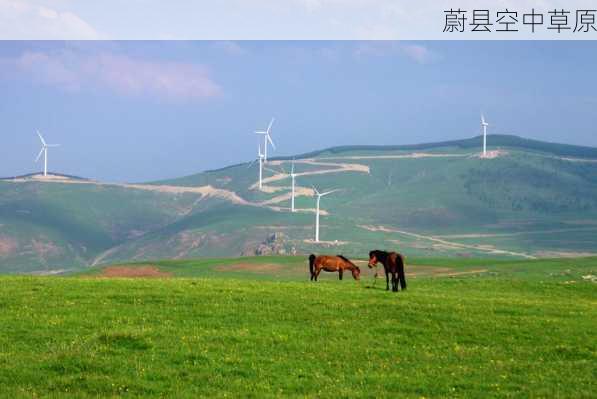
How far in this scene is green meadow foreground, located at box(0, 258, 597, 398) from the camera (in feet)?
65.5

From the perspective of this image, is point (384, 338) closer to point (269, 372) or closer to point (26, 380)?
point (269, 372)

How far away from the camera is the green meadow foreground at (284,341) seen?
65.5 ft

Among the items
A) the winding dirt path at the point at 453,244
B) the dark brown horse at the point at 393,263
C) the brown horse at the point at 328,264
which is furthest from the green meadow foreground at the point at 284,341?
the winding dirt path at the point at 453,244

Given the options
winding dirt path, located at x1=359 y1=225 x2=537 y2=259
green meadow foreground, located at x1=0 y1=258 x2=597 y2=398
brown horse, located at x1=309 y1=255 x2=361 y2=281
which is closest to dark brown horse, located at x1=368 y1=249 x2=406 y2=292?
green meadow foreground, located at x1=0 y1=258 x2=597 y2=398

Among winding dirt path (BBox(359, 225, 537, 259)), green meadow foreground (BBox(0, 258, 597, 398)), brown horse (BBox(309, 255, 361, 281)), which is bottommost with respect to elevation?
green meadow foreground (BBox(0, 258, 597, 398))

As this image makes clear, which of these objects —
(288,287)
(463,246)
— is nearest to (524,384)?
Answer: (288,287)

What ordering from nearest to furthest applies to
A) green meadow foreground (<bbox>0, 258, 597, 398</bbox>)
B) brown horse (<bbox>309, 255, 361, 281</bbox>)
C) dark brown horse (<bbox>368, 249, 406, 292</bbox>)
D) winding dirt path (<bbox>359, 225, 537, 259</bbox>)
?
green meadow foreground (<bbox>0, 258, 597, 398</bbox>) < dark brown horse (<bbox>368, 249, 406, 292</bbox>) < brown horse (<bbox>309, 255, 361, 281</bbox>) < winding dirt path (<bbox>359, 225, 537, 259</bbox>)

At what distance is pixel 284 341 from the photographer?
24.1 metres

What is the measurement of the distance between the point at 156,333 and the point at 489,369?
824 cm

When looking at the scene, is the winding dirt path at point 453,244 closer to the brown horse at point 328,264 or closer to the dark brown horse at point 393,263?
the brown horse at point 328,264

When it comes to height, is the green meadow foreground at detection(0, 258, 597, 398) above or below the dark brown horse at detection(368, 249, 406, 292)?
below

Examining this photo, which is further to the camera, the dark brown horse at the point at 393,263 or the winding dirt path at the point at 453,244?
the winding dirt path at the point at 453,244

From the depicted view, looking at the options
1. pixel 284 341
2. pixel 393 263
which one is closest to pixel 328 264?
pixel 393 263

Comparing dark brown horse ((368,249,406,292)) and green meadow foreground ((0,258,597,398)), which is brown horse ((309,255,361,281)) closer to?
green meadow foreground ((0,258,597,398))
